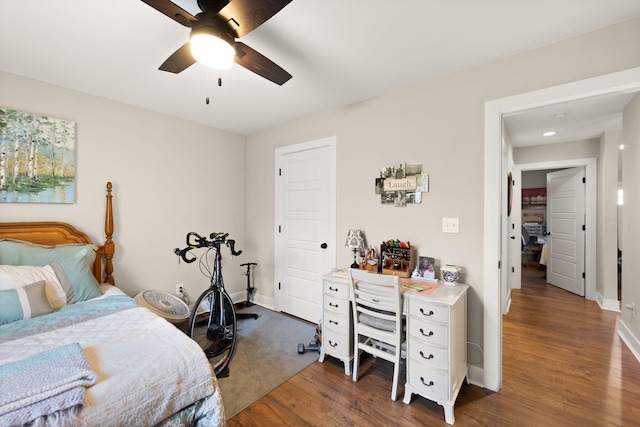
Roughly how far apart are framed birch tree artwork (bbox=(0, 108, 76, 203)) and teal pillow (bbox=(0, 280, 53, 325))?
3.32 ft

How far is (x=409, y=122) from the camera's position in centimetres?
242

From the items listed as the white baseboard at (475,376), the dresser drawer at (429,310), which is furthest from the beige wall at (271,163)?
the dresser drawer at (429,310)

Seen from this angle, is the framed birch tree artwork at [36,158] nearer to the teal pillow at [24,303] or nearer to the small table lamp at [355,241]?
the teal pillow at [24,303]

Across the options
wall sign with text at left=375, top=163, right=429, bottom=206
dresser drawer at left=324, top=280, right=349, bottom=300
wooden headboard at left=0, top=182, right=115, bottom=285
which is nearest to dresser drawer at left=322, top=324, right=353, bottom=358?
dresser drawer at left=324, top=280, right=349, bottom=300

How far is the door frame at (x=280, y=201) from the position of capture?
2.95 meters

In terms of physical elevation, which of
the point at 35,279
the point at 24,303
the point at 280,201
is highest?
the point at 280,201

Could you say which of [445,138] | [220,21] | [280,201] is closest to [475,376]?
[445,138]

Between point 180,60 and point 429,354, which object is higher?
point 180,60

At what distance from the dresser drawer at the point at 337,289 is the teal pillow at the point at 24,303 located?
196 centimetres

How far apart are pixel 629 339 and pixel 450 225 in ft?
7.44

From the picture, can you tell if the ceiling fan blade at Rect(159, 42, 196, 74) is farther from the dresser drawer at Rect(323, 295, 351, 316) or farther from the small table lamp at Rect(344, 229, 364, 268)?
the dresser drawer at Rect(323, 295, 351, 316)

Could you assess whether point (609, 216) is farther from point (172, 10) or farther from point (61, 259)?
point (61, 259)

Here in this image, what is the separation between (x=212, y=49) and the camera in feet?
4.47

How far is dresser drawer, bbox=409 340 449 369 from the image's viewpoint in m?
1.72
